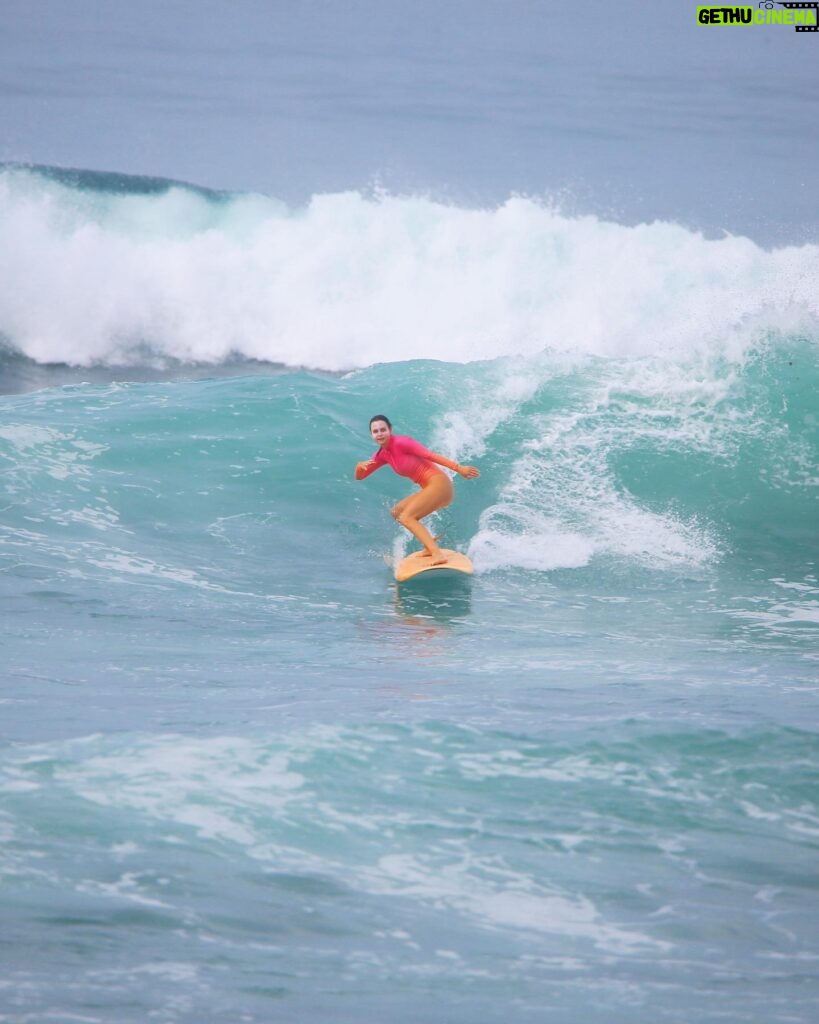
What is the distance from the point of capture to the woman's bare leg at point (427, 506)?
7.47m

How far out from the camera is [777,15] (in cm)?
1527

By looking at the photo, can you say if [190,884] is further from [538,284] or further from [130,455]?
[538,284]

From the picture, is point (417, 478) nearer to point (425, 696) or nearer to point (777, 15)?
point (425, 696)

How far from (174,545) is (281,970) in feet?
17.5

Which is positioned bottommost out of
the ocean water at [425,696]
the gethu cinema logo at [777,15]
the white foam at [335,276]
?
the ocean water at [425,696]

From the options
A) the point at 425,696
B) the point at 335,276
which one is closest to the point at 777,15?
the point at 335,276

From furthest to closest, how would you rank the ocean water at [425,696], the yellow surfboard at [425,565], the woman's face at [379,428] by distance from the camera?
the yellow surfboard at [425,565] → the woman's face at [379,428] → the ocean water at [425,696]

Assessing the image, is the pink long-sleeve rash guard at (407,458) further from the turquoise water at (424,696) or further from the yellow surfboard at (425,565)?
the turquoise water at (424,696)

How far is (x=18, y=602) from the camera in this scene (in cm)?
634

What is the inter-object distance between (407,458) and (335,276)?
12609mm

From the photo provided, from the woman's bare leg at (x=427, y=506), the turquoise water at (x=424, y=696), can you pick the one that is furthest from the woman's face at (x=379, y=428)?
the turquoise water at (x=424, y=696)

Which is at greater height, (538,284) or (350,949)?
(538,284)

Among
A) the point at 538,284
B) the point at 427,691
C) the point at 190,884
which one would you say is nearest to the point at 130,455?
the point at 427,691

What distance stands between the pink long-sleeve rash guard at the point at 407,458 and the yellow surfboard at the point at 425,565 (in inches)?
19.1
